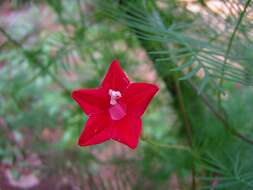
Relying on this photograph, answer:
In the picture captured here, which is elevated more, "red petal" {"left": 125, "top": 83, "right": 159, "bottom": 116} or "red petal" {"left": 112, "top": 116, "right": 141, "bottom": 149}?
"red petal" {"left": 125, "top": 83, "right": 159, "bottom": 116}

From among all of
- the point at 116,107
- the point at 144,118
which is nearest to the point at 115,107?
the point at 116,107

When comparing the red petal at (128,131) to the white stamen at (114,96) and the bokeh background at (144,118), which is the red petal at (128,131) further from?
the bokeh background at (144,118)

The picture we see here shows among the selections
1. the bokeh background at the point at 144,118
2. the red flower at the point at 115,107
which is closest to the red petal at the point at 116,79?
the red flower at the point at 115,107

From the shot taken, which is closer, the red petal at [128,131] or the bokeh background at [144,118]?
the red petal at [128,131]

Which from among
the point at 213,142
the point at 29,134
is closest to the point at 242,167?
the point at 213,142

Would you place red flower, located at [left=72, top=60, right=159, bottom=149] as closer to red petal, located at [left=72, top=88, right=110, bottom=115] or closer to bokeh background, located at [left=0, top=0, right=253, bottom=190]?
red petal, located at [left=72, top=88, right=110, bottom=115]

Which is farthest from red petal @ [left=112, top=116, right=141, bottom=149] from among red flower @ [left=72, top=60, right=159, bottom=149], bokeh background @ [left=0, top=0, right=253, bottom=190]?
bokeh background @ [left=0, top=0, right=253, bottom=190]

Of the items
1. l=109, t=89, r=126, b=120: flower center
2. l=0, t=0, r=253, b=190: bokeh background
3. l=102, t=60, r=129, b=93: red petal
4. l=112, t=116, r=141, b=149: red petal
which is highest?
l=102, t=60, r=129, b=93: red petal

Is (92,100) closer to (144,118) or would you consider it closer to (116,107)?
(116,107)
